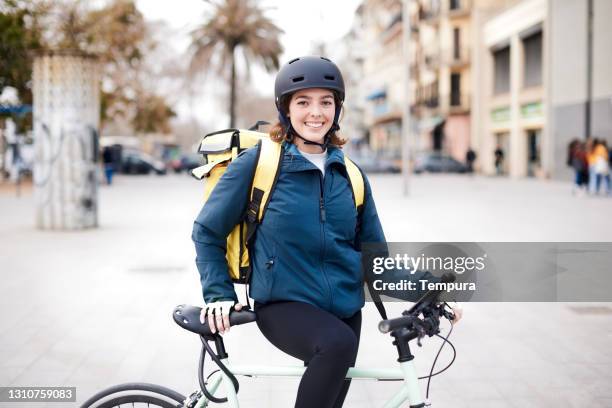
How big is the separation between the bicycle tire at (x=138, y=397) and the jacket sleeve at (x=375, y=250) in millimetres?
741

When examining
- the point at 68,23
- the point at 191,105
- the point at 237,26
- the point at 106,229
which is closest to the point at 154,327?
the point at 106,229

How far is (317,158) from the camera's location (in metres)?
2.85

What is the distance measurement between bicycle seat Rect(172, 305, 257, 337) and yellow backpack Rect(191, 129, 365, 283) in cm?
19

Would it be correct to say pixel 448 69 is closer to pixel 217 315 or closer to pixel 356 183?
pixel 356 183

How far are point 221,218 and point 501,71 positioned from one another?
4832 cm

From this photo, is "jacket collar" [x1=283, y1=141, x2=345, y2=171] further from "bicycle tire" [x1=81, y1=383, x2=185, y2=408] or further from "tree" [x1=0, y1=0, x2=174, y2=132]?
"tree" [x1=0, y1=0, x2=174, y2=132]

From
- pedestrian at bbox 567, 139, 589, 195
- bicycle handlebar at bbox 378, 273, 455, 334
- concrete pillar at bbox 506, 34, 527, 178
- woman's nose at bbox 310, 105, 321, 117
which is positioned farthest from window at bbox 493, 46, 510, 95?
bicycle handlebar at bbox 378, 273, 455, 334

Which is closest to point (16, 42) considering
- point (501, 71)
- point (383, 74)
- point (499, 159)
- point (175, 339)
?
point (175, 339)

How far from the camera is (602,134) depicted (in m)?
33.1

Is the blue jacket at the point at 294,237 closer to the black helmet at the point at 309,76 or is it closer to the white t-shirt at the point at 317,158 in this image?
the white t-shirt at the point at 317,158

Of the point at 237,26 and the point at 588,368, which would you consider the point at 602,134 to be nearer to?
the point at 237,26

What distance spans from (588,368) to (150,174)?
49.0m

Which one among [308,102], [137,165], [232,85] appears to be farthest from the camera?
[137,165]

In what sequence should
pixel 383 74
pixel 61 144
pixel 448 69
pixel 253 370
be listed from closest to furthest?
pixel 253 370 < pixel 61 144 < pixel 448 69 < pixel 383 74
